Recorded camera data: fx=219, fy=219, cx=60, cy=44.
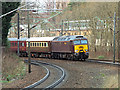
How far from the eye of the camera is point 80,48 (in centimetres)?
2619

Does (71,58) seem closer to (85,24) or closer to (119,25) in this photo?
(119,25)

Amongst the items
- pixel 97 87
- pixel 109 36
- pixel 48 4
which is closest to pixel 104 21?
pixel 109 36

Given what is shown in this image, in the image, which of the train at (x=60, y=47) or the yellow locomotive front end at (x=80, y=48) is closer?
the yellow locomotive front end at (x=80, y=48)

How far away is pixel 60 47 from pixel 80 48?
2.90m

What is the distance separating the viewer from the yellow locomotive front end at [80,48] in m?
25.8

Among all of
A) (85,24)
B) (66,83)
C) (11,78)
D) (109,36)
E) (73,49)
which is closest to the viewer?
(66,83)

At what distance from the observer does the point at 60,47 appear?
2783 cm

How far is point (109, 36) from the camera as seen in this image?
32.2m

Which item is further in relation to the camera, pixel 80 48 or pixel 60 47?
pixel 60 47

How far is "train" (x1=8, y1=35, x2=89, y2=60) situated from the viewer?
1024 inches

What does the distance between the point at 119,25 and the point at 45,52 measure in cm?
1090

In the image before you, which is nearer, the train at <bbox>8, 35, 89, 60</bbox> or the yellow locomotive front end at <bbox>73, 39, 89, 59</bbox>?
the yellow locomotive front end at <bbox>73, 39, 89, 59</bbox>

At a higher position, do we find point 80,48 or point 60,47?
point 60,47

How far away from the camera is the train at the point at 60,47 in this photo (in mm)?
26022
